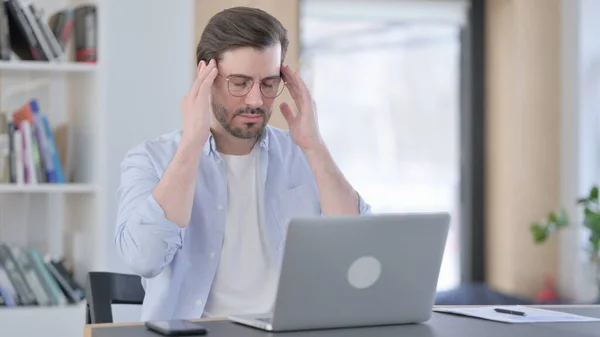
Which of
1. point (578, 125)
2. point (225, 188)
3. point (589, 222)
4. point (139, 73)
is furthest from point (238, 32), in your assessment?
point (578, 125)

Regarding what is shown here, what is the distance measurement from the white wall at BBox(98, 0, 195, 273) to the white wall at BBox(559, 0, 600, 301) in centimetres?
236

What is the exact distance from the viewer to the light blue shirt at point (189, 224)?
81.1 inches

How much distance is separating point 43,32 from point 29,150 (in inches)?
15.7

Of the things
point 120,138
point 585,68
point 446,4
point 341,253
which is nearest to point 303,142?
point 341,253

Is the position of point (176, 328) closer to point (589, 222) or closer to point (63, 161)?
point (63, 161)

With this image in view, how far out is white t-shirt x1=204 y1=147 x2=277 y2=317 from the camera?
2180 mm

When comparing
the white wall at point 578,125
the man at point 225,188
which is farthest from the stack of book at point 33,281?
the white wall at point 578,125

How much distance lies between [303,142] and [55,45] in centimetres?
128

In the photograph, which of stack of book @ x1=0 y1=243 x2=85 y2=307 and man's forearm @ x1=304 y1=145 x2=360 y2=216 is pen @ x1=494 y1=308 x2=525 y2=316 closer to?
man's forearm @ x1=304 y1=145 x2=360 y2=216

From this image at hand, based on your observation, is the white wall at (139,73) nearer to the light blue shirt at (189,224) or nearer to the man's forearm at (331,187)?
the light blue shirt at (189,224)

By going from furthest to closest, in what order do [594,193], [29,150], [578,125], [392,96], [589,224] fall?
[392,96]
[578,125]
[589,224]
[594,193]
[29,150]

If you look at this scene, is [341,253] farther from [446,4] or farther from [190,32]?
[446,4]

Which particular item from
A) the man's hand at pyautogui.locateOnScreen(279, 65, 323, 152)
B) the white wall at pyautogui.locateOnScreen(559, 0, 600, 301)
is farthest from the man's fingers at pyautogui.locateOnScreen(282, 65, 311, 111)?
the white wall at pyautogui.locateOnScreen(559, 0, 600, 301)

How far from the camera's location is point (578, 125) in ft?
16.3
